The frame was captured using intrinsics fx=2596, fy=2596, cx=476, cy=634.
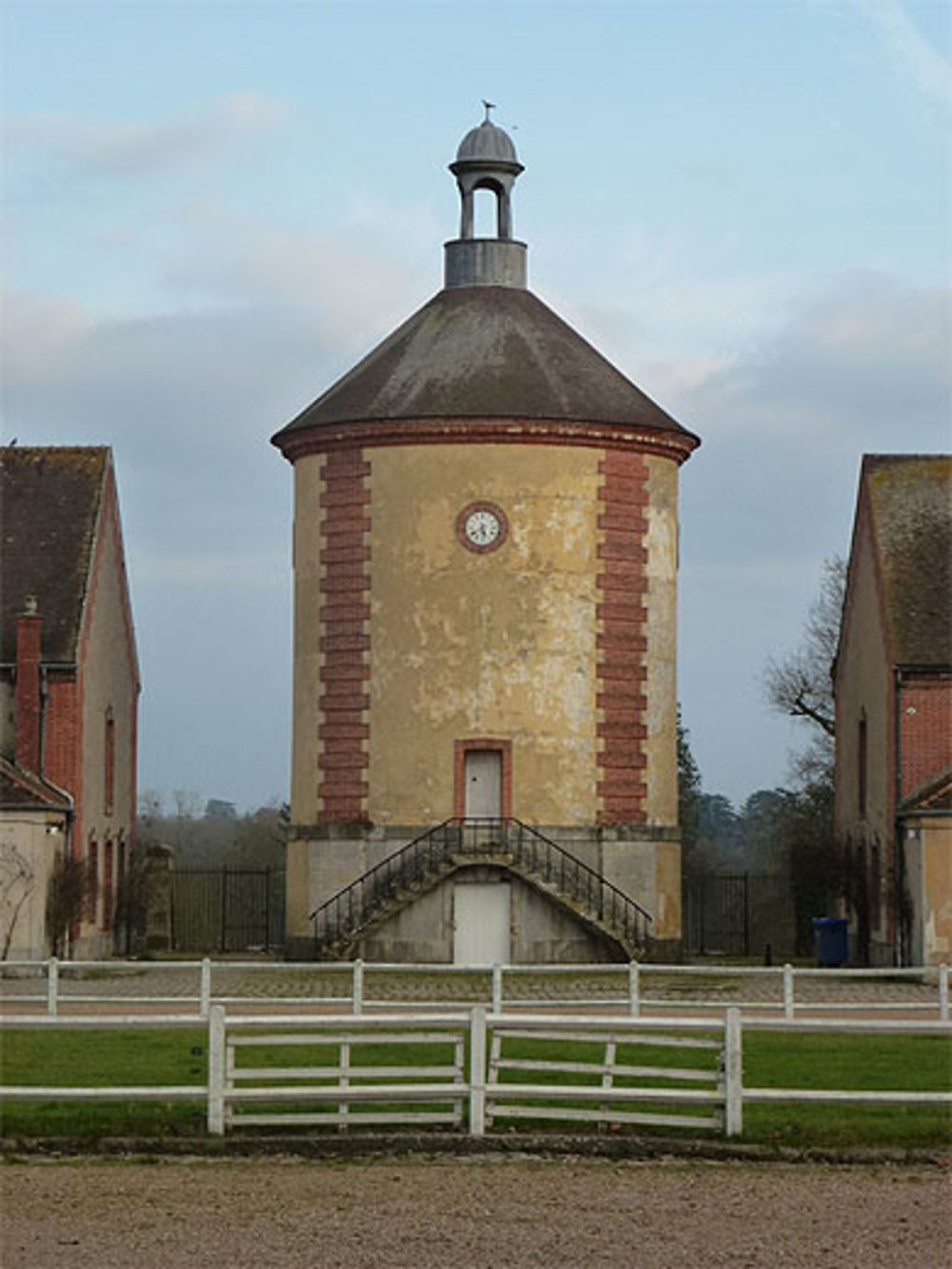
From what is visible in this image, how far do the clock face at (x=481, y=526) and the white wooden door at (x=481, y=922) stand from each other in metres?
6.40

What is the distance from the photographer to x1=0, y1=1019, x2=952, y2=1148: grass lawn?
69.9ft

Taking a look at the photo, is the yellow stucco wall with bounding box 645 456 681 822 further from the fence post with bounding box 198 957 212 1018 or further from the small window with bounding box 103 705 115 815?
the fence post with bounding box 198 957 212 1018

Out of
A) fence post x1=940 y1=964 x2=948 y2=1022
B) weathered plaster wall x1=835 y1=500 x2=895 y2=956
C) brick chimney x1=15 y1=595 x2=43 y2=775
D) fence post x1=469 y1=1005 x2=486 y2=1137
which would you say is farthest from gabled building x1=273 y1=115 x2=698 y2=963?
fence post x1=469 y1=1005 x2=486 y2=1137

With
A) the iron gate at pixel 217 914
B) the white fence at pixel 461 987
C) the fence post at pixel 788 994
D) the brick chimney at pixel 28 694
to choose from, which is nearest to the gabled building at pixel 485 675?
the white fence at pixel 461 987

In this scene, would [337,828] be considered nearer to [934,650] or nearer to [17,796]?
[17,796]

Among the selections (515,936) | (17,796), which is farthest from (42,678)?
(515,936)

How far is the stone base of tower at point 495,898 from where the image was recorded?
47.6 metres

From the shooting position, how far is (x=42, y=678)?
49.7 meters

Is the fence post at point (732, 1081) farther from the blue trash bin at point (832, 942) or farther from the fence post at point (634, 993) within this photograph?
the blue trash bin at point (832, 942)

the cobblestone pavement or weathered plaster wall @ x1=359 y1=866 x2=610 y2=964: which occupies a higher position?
weathered plaster wall @ x1=359 y1=866 x2=610 y2=964

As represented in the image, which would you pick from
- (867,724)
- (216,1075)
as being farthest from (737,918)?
(216,1075)

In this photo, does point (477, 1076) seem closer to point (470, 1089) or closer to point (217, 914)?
point (470, 1089)

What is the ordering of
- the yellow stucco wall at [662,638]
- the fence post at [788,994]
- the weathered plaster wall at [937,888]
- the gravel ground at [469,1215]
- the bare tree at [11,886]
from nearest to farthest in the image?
the gravel ground at [469,1215], the fence post at [788,994], the weathered plaster wall at [937,888], the bare tree at [11,886], the yellow stucco wall at [662,638]

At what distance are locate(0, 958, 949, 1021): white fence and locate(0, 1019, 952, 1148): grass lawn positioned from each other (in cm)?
77
